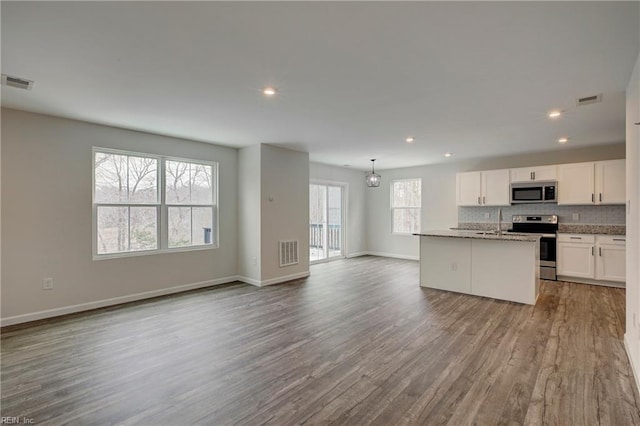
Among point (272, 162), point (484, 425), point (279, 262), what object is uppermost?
point (272, 162)

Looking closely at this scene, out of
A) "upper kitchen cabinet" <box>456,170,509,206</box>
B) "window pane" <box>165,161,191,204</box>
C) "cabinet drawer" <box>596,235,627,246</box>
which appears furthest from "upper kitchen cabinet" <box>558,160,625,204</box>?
"window pane" <box>165,161,191,204</box>

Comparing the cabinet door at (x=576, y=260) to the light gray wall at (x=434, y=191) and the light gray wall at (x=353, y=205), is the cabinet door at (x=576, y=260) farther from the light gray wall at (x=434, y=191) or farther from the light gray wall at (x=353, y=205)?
the light gray wall at (x=353, y=205)

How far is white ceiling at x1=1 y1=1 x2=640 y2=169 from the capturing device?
1.91 m

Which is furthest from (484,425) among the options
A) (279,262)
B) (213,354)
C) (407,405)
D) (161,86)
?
(279,262)

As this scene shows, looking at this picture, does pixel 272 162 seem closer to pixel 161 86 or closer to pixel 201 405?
pixel 161 86

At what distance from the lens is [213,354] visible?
292 centimetres

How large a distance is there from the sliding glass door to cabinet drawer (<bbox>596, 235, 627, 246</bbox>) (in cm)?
529

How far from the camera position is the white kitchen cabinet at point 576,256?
5.54 metres

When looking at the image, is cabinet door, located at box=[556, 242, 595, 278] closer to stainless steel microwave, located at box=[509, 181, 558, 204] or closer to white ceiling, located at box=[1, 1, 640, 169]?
stainless steel microwave, located at box=[509, 181, 558, 204]

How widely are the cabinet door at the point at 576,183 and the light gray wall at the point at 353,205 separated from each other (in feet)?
15.3

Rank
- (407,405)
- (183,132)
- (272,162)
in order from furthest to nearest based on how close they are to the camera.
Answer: (272,162)
(183,132)
(407,405)

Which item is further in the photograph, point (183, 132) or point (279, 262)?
point (279, 262)

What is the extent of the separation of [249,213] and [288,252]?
1.05 metres

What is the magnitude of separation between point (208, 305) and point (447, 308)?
3303 millimetres
